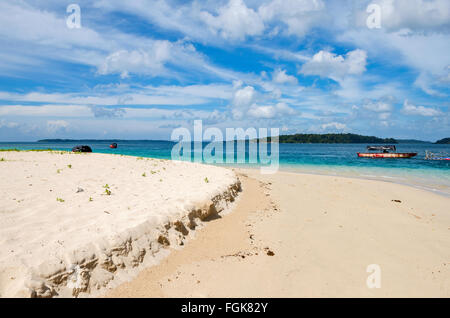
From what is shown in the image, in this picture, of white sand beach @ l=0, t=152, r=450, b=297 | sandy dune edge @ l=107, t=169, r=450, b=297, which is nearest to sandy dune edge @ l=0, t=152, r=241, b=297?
white sand beach @ l=0, t=152, r=450, b=297

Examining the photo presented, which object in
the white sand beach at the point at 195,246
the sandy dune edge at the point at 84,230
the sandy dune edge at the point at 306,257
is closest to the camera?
the sandy dune edge at the point at 84,230

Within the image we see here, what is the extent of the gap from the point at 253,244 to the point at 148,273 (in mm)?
2598

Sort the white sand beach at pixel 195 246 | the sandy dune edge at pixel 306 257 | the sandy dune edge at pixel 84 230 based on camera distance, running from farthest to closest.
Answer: the sandy dune edge at pixel 306 257 < the white sand beach at pixel 195 246 < the sandy dune edge at pixel 84 230

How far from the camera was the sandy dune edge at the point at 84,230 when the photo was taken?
3.77m

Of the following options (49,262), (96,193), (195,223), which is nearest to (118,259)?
(49,262)

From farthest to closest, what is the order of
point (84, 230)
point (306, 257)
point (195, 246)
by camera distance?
1. point (195, 246)
2. point (306, 257)
3. point (84, 230)

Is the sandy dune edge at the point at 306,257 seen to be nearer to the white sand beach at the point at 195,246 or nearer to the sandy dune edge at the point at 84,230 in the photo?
the white sand beach at the point at 195,246

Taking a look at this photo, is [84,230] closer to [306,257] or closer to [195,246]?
[195,246]

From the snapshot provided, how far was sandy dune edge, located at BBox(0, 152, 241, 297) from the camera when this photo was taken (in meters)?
3.77

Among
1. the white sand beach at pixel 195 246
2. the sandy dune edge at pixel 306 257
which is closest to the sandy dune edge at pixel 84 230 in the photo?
the white sand beach at pixel 195 246

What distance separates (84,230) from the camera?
5.05m

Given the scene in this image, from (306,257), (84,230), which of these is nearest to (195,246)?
(84,230)
